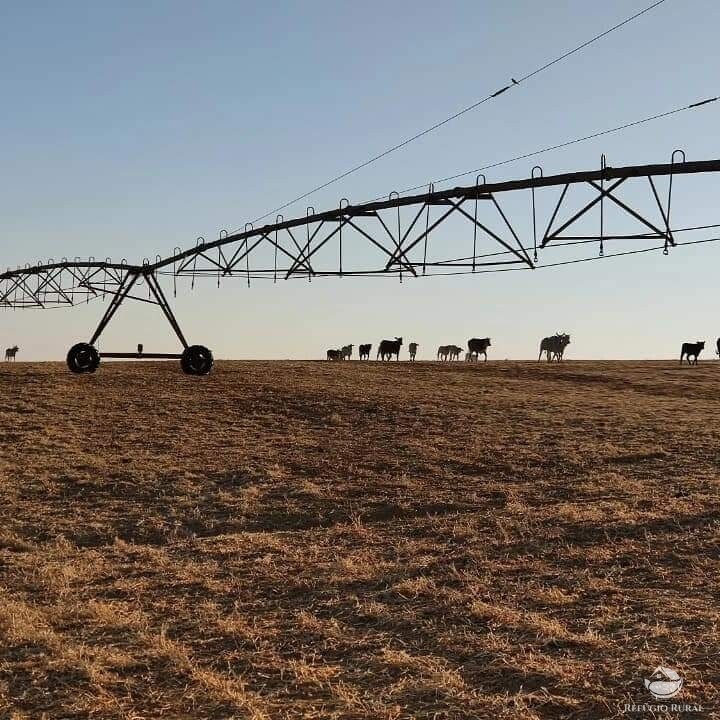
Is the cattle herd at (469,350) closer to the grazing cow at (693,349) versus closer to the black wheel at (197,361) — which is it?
the grazing cow at (693,349)

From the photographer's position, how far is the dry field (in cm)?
872

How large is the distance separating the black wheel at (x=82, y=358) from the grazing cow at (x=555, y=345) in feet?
117

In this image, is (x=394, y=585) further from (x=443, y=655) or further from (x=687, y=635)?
(x=687, y=635)

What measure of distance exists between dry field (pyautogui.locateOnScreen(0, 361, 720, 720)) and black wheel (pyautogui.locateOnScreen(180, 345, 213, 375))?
5.55 metres

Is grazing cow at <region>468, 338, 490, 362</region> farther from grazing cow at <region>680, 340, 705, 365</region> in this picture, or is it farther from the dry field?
the dry field

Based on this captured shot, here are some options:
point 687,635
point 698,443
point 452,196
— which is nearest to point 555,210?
point 452,196

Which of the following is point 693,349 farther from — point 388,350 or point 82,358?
point 82,358

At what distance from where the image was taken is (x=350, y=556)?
1494cm

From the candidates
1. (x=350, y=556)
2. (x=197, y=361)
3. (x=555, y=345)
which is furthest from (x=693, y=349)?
(x=350, y=556)

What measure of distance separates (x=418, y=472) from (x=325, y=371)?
23267 mm

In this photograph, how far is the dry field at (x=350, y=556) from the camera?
28.6ft

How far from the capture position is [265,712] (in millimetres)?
7992

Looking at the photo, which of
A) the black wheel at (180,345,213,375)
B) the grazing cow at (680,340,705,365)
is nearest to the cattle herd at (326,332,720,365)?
the grazing cow at (680,340,705,365)

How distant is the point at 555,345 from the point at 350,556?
51.2 meters
